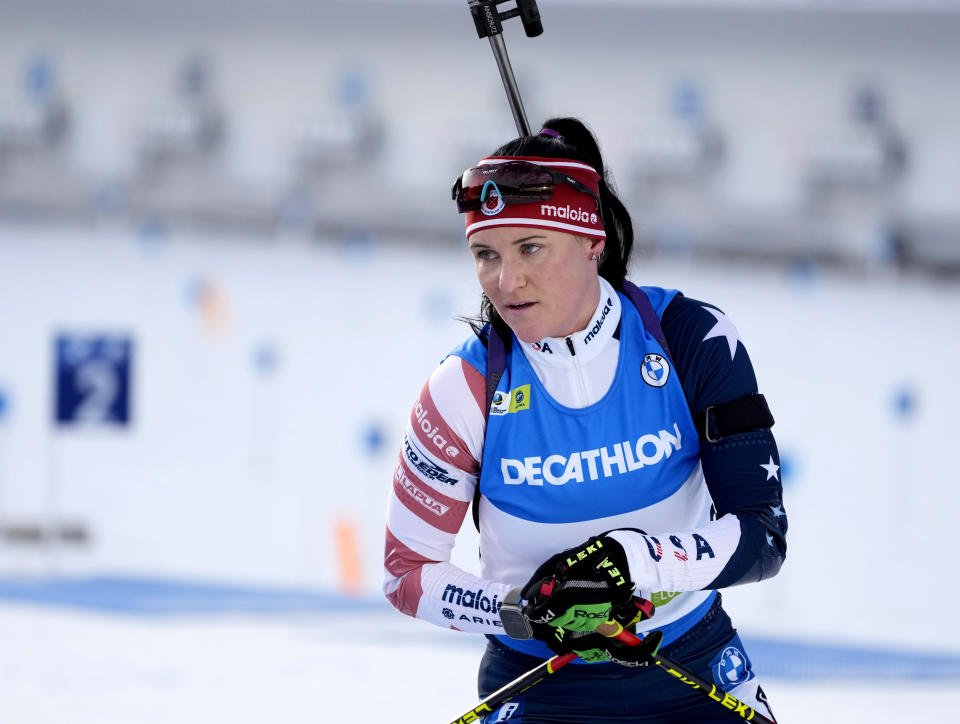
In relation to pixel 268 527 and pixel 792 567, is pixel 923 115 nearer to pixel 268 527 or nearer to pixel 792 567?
pixel 792 567

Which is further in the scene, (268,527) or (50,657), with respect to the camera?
(268,527)

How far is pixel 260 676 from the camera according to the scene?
3.45 metres

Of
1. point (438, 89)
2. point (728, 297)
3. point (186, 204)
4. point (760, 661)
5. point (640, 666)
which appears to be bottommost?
point (760, 661)

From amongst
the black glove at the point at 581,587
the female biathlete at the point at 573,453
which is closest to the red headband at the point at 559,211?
the female biathlete at the point at 573,453

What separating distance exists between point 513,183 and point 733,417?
40 cm

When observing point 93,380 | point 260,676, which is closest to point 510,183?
point 260,676

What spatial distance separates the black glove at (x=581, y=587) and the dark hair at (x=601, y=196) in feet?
1.18

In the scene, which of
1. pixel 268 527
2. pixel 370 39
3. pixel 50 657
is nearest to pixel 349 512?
pixel 268 527

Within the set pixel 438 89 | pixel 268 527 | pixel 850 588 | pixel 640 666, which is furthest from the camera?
pixel 438 89

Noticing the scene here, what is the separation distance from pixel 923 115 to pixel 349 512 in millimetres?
5444

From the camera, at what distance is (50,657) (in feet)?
11.8

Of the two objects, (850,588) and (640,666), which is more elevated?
(640,666)

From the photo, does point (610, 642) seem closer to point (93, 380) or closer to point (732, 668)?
point (732, 668)

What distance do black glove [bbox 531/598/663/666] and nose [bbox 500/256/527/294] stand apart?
40cm
